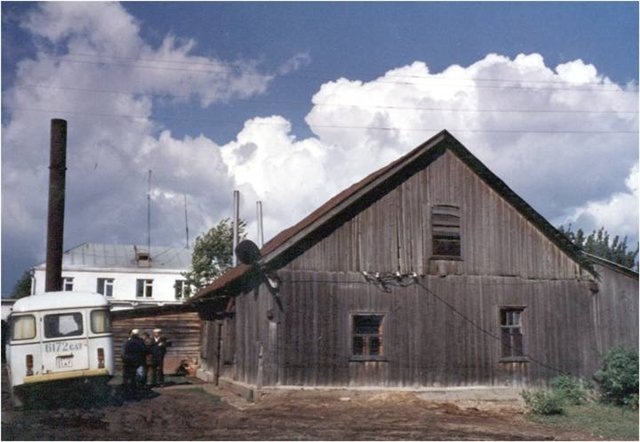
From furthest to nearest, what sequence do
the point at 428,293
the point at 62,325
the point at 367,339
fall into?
the point at 428,293
the point at 367,339
the point at 62,325

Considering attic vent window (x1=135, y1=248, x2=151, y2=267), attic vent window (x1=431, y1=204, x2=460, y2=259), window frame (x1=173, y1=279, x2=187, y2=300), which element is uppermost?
attic vent window (x1=135, y1=248, x2=151, y2=267)

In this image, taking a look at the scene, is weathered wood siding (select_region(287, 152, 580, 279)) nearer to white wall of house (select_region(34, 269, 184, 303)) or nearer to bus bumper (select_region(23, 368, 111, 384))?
bus bumper (select_region(23, 368, 111, 384))

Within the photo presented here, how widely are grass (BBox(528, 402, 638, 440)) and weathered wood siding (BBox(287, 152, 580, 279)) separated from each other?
431 cm

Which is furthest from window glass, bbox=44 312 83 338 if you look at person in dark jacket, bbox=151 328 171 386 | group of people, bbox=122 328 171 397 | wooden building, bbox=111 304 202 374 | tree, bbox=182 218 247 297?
tree, bbox=182 218 247 297

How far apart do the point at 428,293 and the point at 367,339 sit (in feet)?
7.46

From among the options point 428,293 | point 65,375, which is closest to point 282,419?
point 65,375

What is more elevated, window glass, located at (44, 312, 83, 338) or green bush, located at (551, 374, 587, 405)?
window glass, located at (44, 312, 83, 338)

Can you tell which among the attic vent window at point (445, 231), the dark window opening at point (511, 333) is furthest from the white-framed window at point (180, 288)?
the dark window opening at point (511, 333)

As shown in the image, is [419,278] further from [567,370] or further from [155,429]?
[155,429]

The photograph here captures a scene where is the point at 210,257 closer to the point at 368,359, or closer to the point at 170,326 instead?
the point at 170,326

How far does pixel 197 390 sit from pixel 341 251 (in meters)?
7.01

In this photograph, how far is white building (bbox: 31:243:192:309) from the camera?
54688 mm

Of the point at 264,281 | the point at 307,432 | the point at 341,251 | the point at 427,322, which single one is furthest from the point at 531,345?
the point at 307,432

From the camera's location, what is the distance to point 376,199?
1916 centimetres
